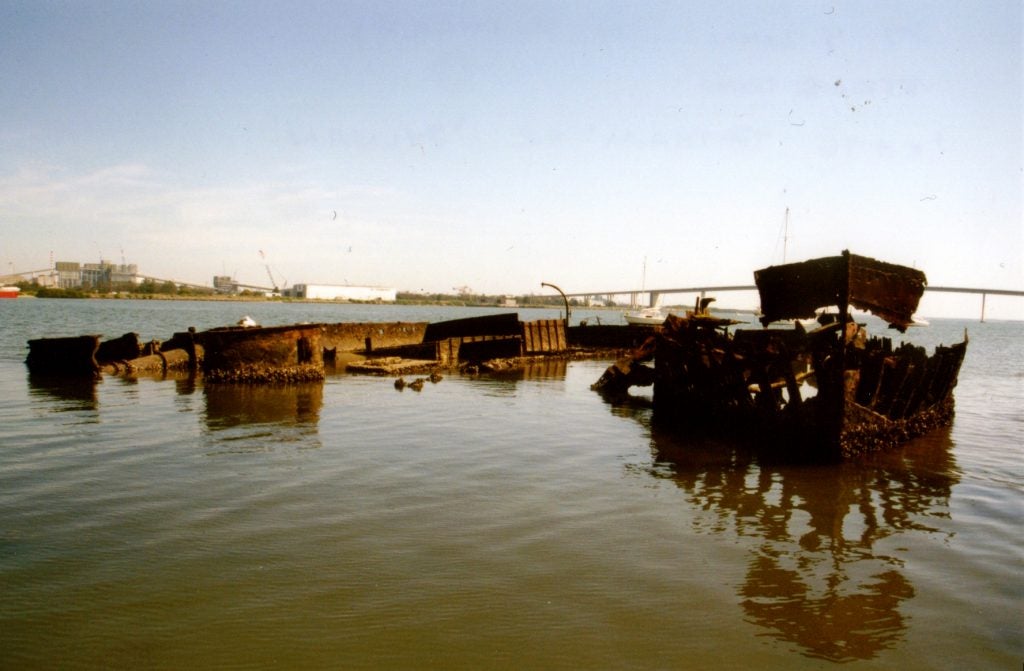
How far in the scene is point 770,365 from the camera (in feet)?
34.7

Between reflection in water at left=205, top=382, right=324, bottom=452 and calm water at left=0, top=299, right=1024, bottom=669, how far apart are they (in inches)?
4.6

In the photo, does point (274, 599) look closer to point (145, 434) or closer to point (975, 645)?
point (975, 645)

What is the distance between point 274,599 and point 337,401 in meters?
8.98

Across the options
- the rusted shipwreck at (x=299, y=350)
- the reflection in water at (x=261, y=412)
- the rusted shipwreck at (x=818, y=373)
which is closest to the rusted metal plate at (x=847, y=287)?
the rusted shipwreck at (x=818, y=373)

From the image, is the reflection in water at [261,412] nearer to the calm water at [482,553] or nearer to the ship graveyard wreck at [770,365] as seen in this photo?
the calm water at [482,553]

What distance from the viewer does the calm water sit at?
3.92 m

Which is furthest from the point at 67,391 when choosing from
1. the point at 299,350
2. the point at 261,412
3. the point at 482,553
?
the point at 482,553

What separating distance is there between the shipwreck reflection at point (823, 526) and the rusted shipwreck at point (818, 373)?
610mm

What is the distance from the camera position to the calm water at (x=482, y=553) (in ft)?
12.9

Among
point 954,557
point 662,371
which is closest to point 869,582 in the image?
point 954,557

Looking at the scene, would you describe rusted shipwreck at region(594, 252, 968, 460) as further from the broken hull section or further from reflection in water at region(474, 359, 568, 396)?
reflection in water at region(474, 359, 568, 396)

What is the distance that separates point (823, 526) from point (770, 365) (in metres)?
4.60

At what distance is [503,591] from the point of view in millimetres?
4590

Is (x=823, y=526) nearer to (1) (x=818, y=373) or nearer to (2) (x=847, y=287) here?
(1) (x=818, y=373)
